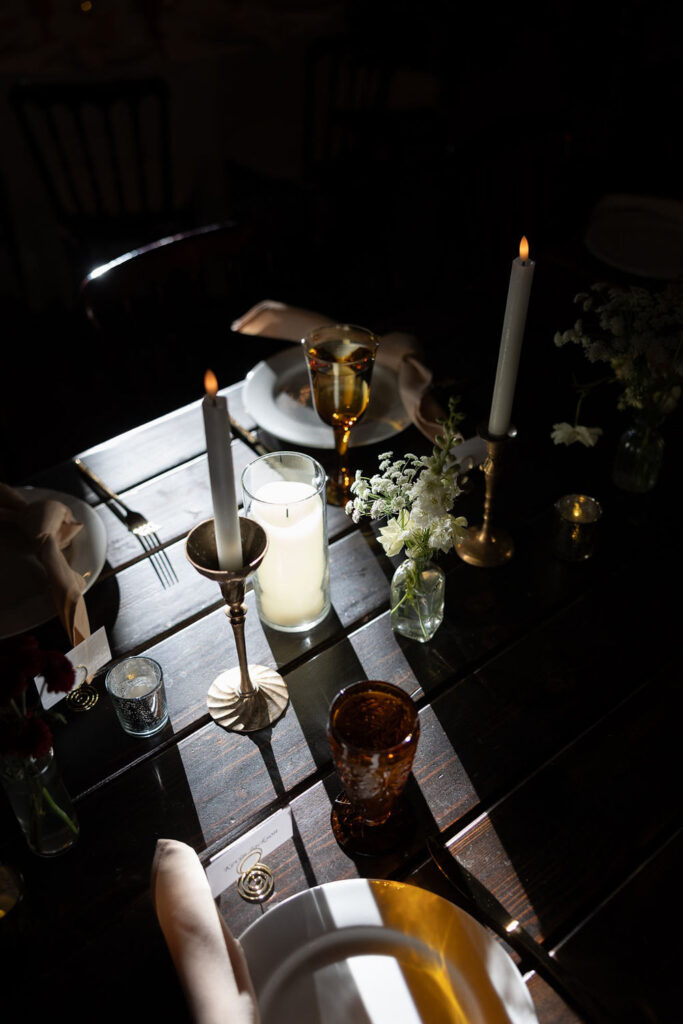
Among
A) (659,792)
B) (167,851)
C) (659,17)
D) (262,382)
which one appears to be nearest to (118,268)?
(262,382)

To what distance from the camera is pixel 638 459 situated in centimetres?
109

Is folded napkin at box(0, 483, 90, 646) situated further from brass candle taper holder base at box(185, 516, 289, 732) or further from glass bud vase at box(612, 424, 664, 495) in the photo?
glass bud vase at box(612, 424, 664, 495)

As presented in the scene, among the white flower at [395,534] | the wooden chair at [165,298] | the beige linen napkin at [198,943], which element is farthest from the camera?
the wooden chair at [165,298]

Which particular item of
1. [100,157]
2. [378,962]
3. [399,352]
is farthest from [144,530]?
[100,157]

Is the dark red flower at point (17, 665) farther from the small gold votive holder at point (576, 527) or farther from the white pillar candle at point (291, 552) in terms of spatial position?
the small gold votive holder at point (576, 527)

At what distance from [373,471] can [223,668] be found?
15.7 inches

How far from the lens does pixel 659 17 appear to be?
3.07 m

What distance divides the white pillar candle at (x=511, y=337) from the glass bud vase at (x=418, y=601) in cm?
18

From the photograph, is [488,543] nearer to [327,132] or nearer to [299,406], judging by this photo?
[299,406]

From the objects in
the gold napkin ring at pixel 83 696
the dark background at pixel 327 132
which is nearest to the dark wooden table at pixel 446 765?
the gold napkin ring at pixel 83 696

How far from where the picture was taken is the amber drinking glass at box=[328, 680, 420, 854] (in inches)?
25.1

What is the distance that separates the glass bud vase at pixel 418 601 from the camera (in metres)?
0.84

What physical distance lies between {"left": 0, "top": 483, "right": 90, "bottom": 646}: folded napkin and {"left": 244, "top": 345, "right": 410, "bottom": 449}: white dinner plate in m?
0.35

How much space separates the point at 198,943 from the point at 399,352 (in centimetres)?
92
